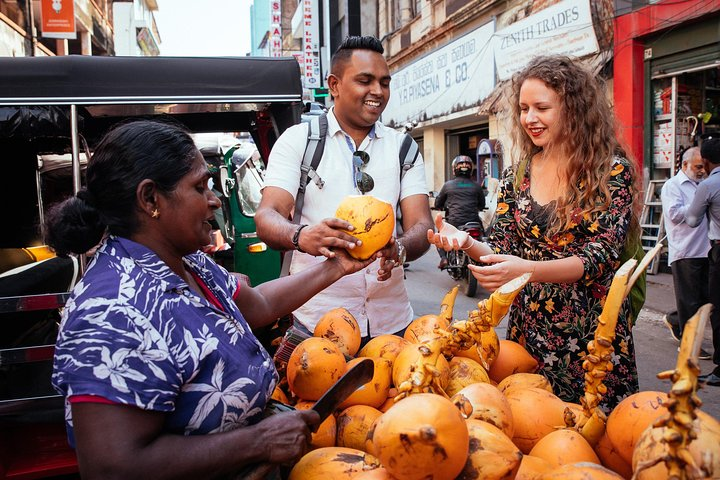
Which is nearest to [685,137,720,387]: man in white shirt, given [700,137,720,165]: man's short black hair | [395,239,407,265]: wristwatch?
[700,137,720,165]: man's short black hair

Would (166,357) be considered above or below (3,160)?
below

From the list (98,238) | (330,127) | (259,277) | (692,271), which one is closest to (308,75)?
(259,277)

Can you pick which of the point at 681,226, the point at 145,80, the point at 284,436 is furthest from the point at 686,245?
the point at 284,436

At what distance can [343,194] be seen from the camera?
8.30 feet

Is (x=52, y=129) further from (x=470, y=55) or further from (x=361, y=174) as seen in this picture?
(x=470, y=55)

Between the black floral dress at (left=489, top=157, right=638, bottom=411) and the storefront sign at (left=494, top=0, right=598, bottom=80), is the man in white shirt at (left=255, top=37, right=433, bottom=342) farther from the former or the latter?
the storefront sign at (left=494, top=0, right=598, bottom=80)

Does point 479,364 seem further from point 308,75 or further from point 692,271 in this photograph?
point 308,75

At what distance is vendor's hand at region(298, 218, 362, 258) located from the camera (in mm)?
1925

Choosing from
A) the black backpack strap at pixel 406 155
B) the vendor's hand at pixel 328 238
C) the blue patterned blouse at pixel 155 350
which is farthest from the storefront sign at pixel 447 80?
the blue patterned blouse at pixel 155 350

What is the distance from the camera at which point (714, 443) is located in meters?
1.00

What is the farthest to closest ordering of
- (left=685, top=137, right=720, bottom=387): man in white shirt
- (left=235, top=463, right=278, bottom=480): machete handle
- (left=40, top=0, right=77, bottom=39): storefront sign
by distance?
(left=40, top=0, right=77, bottom=39): storefront sign < (left=685, top=137, right=720, bottom=387): man in white shirt < (left=235, top=463, right=278, bottom=480): machete handle

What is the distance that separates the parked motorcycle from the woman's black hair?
22.6 ft

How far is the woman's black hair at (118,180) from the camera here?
52.7 inches

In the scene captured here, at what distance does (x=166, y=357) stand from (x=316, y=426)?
1.46 ft
